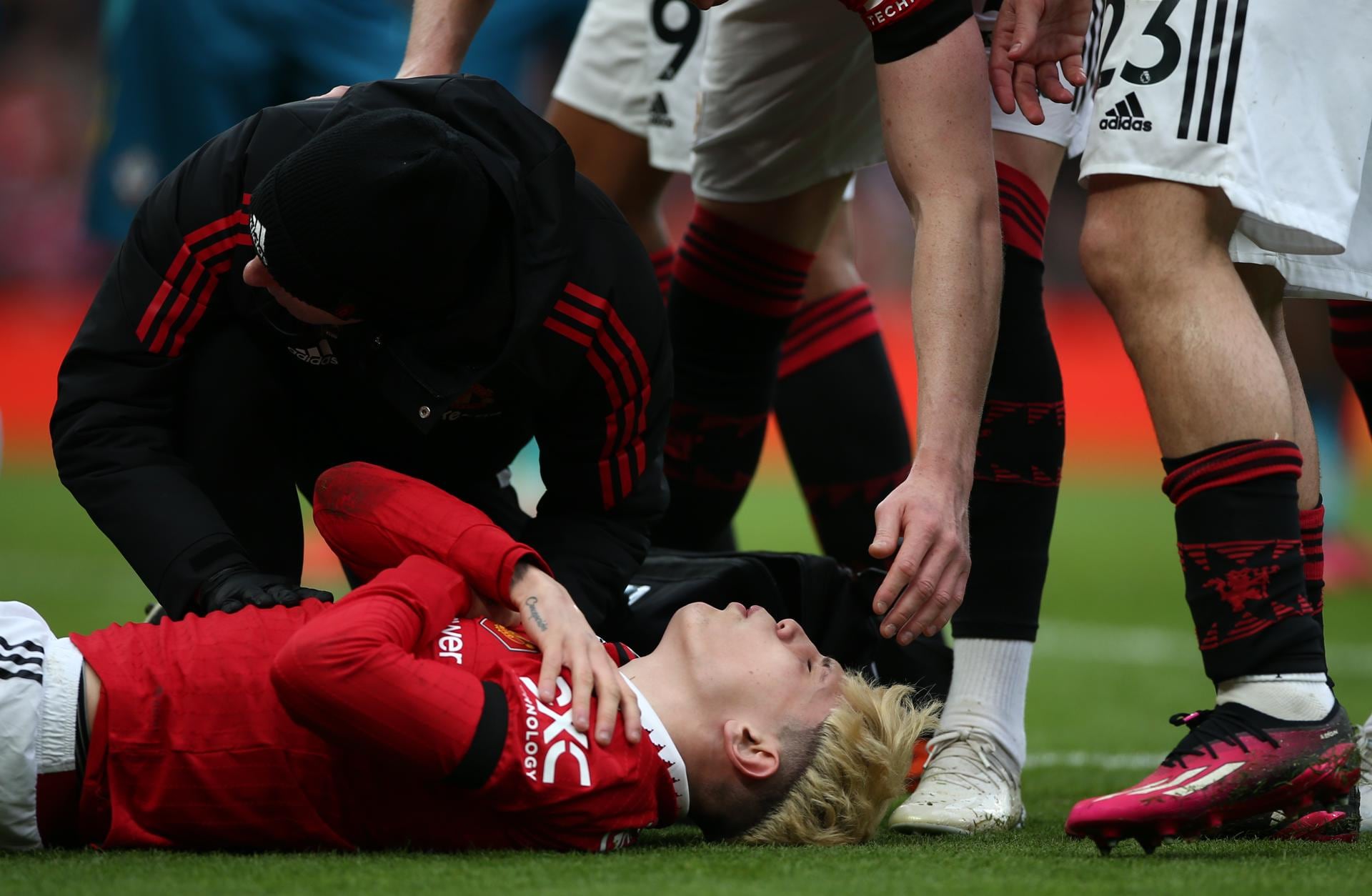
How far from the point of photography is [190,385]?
94.5 inches

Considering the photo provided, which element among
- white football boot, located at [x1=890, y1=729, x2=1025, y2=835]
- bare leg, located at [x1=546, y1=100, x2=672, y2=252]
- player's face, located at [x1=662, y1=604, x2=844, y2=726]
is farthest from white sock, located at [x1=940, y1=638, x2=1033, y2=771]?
bare leg, located at [x1=546, y1=100, x2=672, y2=252]

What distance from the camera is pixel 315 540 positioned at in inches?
278

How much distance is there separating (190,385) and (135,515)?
0.29m

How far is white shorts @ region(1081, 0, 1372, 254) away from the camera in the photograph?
6.51ft

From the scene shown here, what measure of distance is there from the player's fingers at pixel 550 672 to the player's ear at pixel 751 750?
270 millimetres

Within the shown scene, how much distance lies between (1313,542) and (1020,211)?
677 mm

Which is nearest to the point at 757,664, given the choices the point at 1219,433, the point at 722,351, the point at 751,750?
the point at 751,750

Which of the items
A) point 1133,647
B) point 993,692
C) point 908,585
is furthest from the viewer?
point 1133,647

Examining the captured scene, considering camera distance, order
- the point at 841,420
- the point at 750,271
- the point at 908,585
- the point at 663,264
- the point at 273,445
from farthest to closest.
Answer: the point at 663,264 → the point at 841,420 → the point at 750,271 → the point at 273,445 → the point at 908,585

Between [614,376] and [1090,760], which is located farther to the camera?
[1090,760]

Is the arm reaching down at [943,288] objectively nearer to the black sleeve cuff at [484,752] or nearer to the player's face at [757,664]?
the player's face at [757,664]

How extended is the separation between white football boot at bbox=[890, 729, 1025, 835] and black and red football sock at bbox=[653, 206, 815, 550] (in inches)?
35.7

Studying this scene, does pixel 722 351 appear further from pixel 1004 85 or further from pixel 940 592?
pixel 940 592

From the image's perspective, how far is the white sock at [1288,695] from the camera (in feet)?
6.24
